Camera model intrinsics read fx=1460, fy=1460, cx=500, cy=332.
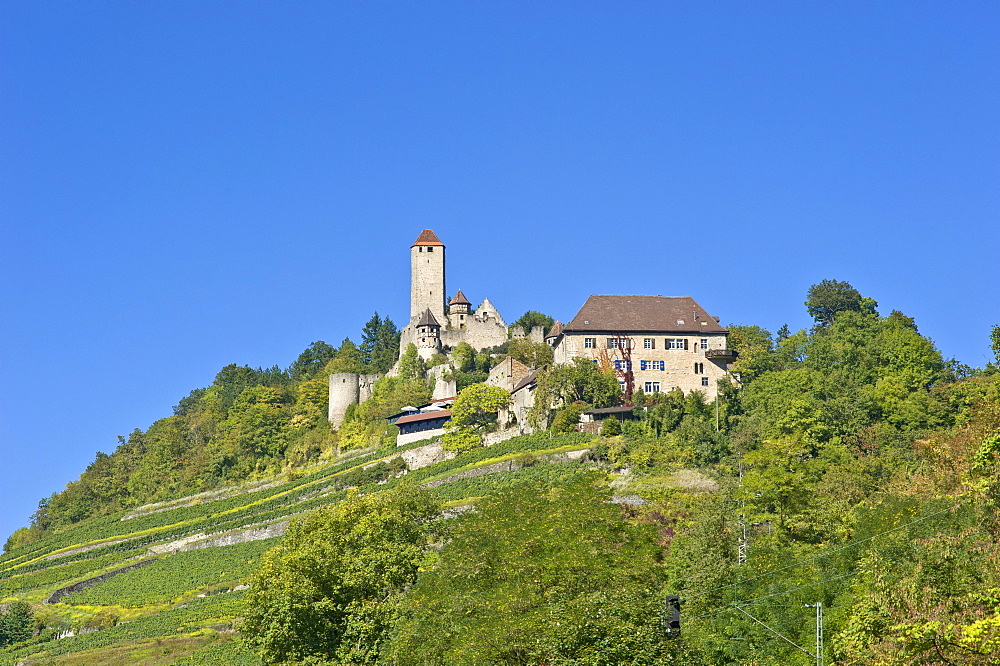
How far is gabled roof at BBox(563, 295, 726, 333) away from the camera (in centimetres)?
9631

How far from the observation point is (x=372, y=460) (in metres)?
101

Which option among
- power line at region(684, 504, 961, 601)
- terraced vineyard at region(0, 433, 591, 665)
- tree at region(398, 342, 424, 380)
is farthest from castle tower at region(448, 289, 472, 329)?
power line at region(684, 504, 961, 601)

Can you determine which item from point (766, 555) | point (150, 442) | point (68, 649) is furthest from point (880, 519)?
point (150, 442)

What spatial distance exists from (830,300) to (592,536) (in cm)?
6425

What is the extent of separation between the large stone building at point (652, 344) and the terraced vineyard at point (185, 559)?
346 inches

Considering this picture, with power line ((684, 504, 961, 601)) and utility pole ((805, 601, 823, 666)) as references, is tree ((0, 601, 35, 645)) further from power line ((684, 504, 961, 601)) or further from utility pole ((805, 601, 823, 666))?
utility pole ((805, 601, 823, 666))

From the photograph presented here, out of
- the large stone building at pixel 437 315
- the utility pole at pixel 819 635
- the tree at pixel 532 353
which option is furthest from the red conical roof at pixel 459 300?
the utility pole at pixel 819 635

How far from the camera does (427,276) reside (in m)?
134

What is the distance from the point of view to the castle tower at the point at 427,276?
131 metres

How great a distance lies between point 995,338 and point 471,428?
2208 inches

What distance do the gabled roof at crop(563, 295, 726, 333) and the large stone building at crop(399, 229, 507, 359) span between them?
81.8 feet

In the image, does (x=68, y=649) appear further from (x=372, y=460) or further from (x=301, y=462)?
(x=301, y=462)

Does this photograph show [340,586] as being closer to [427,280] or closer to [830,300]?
[830,300]

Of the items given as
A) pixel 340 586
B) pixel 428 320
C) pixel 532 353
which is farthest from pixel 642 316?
pixel 340 586
